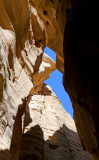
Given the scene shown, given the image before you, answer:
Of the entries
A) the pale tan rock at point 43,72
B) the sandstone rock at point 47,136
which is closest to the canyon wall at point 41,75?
the sandstone rock at point 47,136

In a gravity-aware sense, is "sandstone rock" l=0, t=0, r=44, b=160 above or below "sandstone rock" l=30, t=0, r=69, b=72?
below

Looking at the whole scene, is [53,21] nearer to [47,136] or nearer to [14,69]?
[14,69]

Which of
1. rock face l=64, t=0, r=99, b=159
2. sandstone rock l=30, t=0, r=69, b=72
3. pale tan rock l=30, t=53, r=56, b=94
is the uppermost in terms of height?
pale tan rock l=30, t=53, r=56, b=94

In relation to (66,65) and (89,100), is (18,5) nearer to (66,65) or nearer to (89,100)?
(66,65)

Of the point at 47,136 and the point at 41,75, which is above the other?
the point at 41,75

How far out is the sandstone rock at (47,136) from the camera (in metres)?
8.01

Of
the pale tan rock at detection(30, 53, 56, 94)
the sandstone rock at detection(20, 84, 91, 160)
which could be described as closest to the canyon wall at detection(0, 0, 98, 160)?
the sandstone rock at detection(20, 84, 91, 160)

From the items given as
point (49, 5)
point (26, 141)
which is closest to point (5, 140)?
point (26, 141)

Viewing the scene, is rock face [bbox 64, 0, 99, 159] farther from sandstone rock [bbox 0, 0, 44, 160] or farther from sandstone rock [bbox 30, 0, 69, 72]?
sandstone rock [bbox 30, 0, 69, 72]

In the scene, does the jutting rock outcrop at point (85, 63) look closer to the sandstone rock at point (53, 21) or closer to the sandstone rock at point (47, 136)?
the sandstone rock at point (53, 21)

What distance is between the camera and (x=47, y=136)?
10891 millimetres

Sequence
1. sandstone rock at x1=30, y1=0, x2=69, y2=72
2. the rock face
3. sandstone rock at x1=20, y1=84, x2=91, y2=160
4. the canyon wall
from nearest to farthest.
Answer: the rock face → the canyon wall → sandstone rock at x1=30, y1=0, x2=69, y2=72 → sandstone rock at x1=20, y1=84, x2=91, y2=160

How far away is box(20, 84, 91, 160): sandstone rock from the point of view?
26.3 ft

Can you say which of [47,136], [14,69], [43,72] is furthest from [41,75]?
[14,69]
